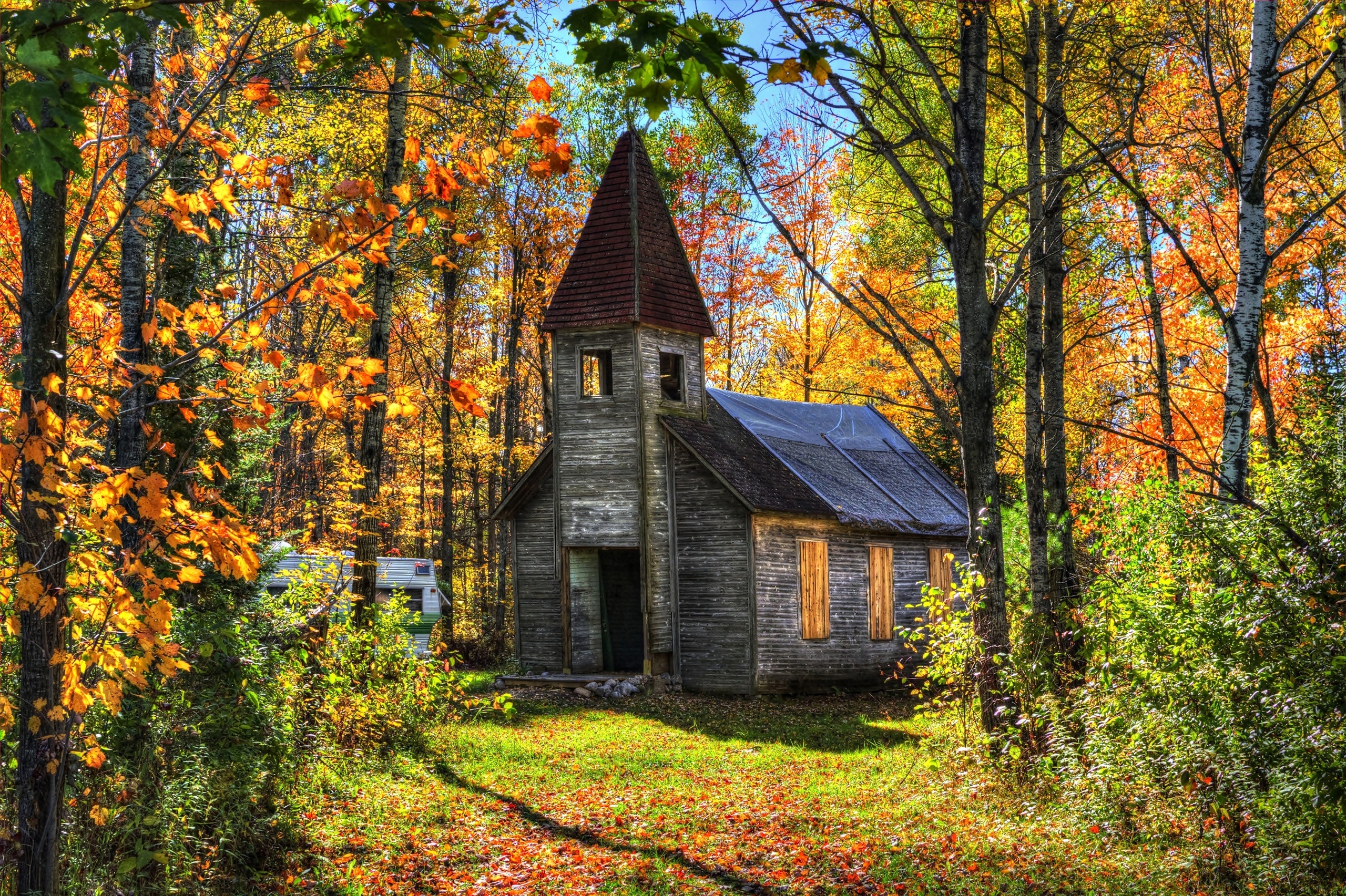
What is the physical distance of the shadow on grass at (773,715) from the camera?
45.8 ft

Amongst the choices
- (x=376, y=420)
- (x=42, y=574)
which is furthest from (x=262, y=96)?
(x=376, y=420)

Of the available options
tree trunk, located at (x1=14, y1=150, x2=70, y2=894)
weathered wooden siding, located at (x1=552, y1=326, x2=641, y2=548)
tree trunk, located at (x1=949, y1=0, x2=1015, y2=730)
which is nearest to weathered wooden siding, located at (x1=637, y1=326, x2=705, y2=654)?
weathered wooden siding, located at (x1=552, y1=326, x2=641, y2=548)

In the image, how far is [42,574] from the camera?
453 cm

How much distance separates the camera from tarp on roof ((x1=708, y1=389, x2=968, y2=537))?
69.1ft

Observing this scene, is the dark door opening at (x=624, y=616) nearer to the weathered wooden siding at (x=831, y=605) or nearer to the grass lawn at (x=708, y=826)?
the weathered wooden siding at (x=831, y=605)

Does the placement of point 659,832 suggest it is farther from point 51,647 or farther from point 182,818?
point 51,647

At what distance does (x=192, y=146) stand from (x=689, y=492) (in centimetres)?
1209

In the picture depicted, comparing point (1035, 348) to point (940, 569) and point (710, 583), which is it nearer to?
point (710, 583)

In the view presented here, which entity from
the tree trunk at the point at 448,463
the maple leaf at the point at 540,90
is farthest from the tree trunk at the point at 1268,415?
the tree trunk at the point at 448,463

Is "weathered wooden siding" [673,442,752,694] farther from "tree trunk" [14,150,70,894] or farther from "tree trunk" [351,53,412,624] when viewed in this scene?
"tree trunk" [14,150,70,894]

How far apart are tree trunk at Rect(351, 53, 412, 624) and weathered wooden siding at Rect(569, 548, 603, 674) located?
25.2 feet

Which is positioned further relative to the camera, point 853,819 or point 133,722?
point 853,819

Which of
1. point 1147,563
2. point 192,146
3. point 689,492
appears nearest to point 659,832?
point 1147,563

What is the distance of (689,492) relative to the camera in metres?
19.3
